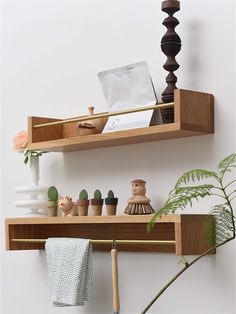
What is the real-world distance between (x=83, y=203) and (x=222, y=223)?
1.68ft

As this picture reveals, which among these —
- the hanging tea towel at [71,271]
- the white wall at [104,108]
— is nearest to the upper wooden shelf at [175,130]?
the white wall at [104,108]

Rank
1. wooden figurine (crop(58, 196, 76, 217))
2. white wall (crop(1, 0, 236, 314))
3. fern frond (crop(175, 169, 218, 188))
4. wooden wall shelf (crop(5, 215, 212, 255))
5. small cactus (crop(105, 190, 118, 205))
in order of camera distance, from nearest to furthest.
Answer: fern frond (crop(175, 169, 218, 188)), wooden wall shelf (crop(5, 215, 212, 255)), white wall (crop(1, 0, 236, 314)), small cactus (crop(105, 190, 118, 205)), wooden figurine (crop(58, 196, 76, 217))

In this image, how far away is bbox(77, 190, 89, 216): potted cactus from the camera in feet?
7.80

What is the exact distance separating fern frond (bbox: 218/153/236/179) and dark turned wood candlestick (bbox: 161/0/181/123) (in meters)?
0.21

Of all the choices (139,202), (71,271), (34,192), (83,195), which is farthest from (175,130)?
(34,192)

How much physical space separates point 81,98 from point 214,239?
728 mm

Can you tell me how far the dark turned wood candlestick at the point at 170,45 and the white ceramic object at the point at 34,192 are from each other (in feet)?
1.99

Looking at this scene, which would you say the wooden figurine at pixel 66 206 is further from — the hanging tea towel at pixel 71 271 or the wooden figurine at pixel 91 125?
the wooden figurine at pixel 91 125

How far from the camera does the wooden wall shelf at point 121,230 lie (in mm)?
2033

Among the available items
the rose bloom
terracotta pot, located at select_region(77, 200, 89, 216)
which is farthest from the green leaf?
the rose bloom

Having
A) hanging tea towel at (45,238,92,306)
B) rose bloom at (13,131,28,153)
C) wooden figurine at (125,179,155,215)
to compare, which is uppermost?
rose bloom at (13,131,28,153)

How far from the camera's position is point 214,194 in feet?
6.55

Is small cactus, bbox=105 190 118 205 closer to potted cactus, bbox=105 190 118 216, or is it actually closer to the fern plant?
potted cactus, bbox=105 190 118 216

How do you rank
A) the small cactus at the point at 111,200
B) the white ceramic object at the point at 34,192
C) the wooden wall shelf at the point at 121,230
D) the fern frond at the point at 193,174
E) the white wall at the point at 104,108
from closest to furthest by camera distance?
1. the fern frond at the point at 193,174
2. the wooden wall shelf at the point at 121,230
3. the white wall at the point at 104,108
4. the small cactus at the point at 111,200
5. the white ceramic object at the point at 34,192
